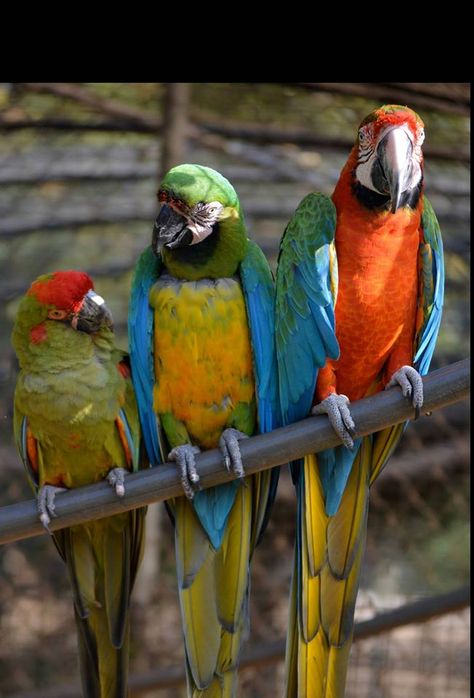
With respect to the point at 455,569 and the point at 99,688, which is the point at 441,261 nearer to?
the point at 99,688

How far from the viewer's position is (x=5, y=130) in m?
2.52

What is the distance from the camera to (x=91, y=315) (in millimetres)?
1649

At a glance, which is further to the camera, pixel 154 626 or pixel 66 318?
pixel 154 626

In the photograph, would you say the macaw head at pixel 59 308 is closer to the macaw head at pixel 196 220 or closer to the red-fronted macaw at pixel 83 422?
the red-fronted macaw at pixel 83 422

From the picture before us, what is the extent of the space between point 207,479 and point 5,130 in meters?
1.47

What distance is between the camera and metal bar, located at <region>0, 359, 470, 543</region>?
138cm

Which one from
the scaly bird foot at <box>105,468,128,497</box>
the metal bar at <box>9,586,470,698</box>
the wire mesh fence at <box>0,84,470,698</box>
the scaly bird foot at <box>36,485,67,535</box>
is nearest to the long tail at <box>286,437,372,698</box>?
the scaly bird foot at <box>105,468,128,497</box>

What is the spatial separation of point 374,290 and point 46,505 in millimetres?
660

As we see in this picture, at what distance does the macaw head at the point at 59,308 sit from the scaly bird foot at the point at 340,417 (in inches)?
18.7

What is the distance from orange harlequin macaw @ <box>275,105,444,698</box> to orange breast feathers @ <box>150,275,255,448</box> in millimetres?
76

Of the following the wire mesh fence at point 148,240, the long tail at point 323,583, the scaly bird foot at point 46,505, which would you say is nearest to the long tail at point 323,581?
the long tail at point 323,583

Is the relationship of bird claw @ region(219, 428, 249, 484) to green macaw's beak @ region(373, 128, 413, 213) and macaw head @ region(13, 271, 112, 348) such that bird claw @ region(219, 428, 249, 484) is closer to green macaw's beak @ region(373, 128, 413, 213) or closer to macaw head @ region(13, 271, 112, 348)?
macaw head @ region(13, 271, 112, 348)
